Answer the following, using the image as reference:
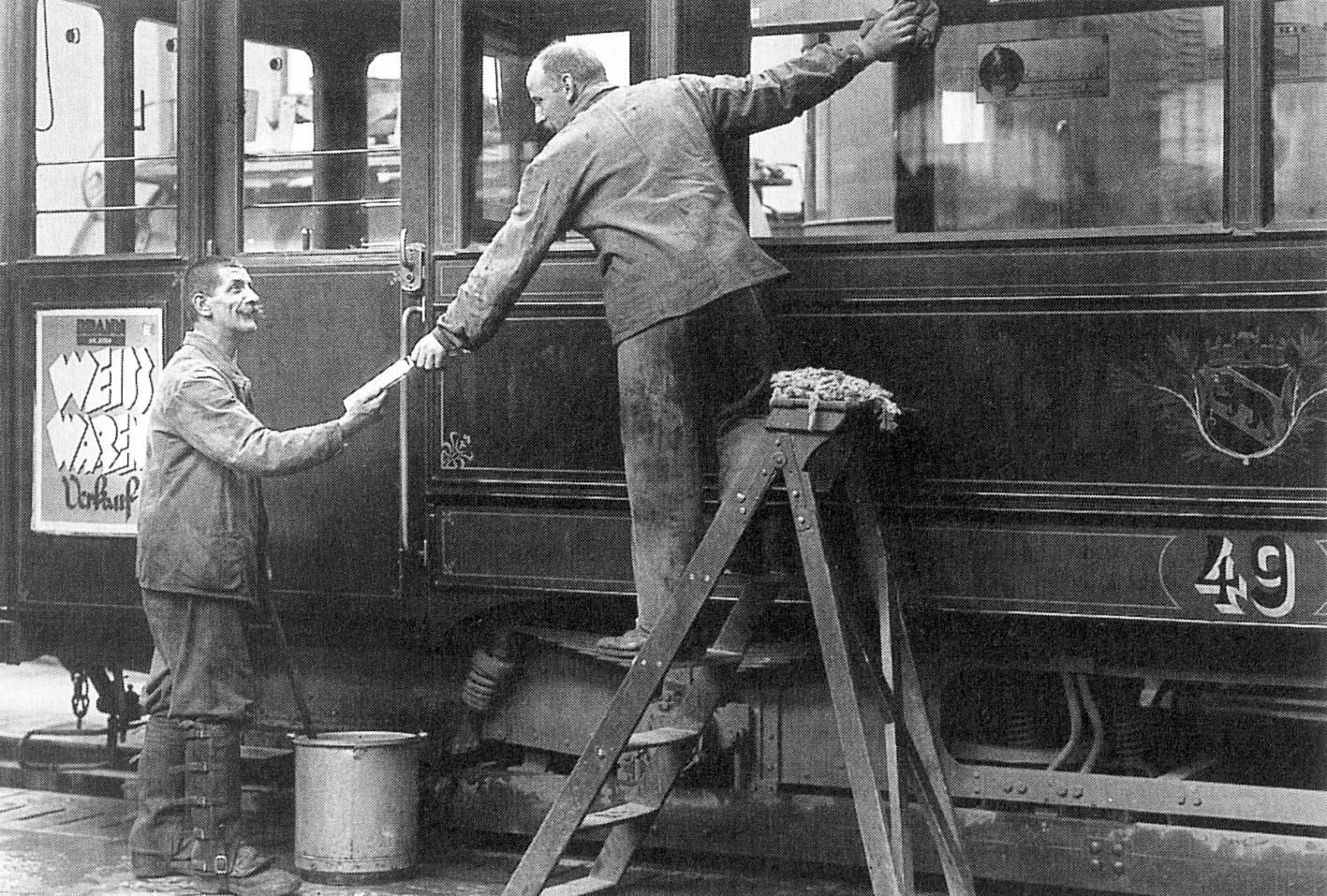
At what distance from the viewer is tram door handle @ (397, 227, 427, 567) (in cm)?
571

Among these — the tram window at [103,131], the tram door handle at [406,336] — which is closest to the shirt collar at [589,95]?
the tram door handle at [406,336]

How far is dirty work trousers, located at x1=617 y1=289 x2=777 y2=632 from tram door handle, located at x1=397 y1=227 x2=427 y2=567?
3.21 ft

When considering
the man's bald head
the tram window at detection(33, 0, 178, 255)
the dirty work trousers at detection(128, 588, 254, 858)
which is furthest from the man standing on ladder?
the tram window at detection(33, 0, 178, 255)

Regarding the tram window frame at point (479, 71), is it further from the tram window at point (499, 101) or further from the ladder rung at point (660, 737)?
the ladder rung at point (660, 737)

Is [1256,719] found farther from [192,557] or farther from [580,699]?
[192,557]

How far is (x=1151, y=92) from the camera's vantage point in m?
4.94

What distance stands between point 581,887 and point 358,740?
1010 mm

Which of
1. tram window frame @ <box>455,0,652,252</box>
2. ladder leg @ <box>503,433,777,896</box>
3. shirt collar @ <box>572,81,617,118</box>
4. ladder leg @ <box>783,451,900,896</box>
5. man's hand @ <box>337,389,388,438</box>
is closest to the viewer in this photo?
ladder leg @ <box>783,451,900,896</box>

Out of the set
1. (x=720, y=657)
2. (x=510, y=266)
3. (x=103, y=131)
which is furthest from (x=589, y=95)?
(x=103, y=131)

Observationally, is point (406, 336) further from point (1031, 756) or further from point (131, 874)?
point (1031, 756)

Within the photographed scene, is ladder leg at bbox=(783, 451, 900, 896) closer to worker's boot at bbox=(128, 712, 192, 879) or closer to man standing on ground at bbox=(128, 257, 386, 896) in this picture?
man standing on ground at bbox=(128, 257, 386, 896)

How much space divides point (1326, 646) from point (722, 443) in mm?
1615

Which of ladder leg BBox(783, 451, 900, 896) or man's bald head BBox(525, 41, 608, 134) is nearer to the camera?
ladder leg BBox(783, 451, 900, 896)

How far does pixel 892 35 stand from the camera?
4.92 metres
